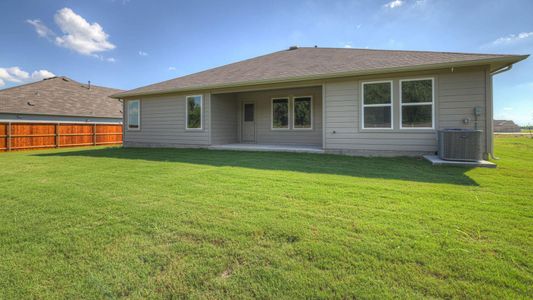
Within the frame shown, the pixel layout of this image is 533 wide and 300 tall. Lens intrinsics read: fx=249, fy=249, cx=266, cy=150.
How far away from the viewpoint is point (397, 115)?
725cm

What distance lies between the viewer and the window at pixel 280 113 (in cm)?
1097

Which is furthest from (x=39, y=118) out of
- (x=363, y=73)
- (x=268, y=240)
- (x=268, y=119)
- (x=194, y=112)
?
(x=268, y=240)

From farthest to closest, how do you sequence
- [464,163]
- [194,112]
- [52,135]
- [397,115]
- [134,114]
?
1. [52,135]
2. [134,114]
3. [194,112]
4. [397,115]
5. [464,163]

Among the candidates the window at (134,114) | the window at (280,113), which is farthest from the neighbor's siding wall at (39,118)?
the window at (280,113)

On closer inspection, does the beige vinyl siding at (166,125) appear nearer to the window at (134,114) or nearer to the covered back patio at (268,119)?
the window at (134,114)

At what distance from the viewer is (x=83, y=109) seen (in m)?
17.4

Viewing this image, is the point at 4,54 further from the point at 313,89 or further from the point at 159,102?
the point at 313,89

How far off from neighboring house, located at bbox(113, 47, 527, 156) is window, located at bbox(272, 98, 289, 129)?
0.14 ft

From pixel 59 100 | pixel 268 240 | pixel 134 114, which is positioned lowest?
pixel 268 240

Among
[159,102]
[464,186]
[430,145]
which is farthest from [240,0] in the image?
[464,186]

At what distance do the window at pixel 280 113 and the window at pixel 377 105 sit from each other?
3940 millimetres

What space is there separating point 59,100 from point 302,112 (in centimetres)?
1698

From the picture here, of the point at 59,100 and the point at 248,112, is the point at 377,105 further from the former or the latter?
the point at 59,100

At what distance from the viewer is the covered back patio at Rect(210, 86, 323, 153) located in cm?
1043
